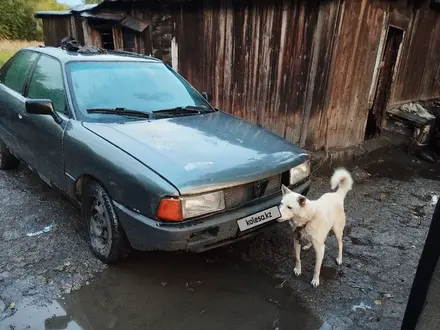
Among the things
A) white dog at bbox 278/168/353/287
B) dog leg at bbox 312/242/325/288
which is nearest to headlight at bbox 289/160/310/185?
white dog at bbox 278/168/353/287

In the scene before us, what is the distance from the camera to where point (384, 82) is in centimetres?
709

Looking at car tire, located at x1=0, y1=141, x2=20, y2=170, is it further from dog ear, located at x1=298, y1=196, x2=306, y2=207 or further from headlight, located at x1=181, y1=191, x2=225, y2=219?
dog ear, located at x1=298, y1=196, x2=306, y2=207

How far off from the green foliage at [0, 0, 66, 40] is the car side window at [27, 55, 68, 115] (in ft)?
103

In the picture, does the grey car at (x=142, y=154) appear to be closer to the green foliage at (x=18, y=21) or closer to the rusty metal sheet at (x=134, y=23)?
the rusty metal sheet at (x=134, y=23)

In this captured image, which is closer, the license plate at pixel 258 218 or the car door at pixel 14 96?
the license plate at pixel 258 218

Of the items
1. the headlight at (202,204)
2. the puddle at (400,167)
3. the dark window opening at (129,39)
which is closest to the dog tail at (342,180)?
the headlight at (202,204)

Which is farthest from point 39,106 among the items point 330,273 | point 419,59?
point 419,59

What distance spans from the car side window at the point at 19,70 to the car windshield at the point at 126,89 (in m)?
1.03

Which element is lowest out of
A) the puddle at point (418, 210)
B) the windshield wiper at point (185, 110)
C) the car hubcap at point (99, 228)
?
the puddle at point (418, 210)

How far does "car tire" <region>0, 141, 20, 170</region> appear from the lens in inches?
194

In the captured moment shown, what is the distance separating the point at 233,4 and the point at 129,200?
16.0ft

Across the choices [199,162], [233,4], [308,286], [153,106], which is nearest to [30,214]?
[153,106]

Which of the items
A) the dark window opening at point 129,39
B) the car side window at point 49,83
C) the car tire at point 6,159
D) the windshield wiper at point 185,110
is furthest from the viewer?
the dark window opening at point 129,39

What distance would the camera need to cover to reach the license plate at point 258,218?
2746 mm
